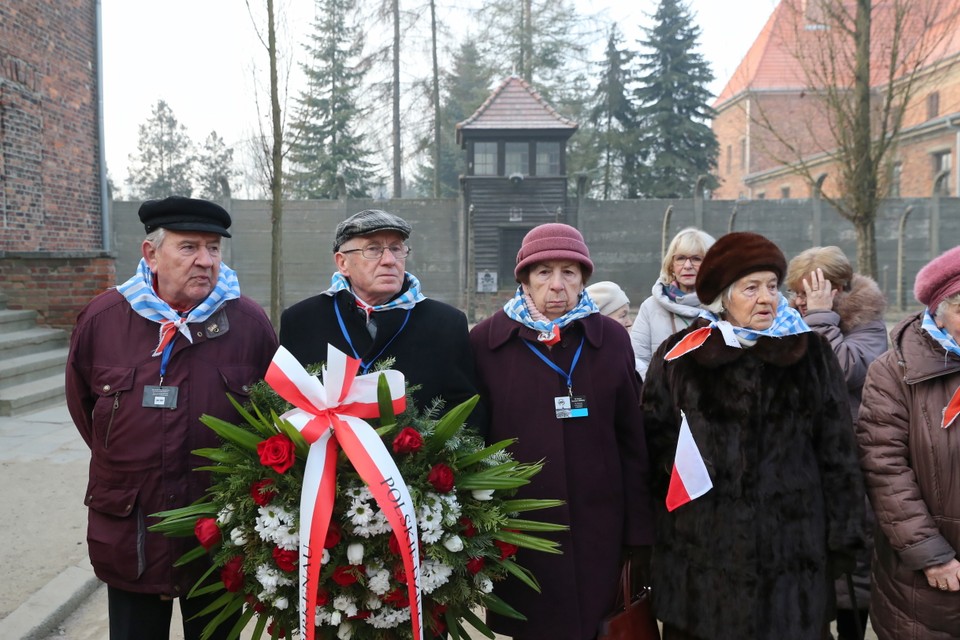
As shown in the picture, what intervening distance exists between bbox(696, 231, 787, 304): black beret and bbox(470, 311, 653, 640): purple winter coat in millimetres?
409

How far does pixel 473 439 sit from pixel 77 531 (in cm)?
363

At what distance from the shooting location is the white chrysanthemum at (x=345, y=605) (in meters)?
2.05

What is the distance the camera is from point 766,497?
257 cm

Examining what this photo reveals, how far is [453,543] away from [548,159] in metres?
21.0

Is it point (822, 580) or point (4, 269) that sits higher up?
point (4, 269)

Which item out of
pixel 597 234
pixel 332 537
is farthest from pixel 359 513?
pixel 597 234

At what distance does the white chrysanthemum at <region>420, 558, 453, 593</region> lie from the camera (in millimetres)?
2088

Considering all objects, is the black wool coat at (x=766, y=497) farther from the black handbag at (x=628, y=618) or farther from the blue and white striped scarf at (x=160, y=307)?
the blue and white striped scarf at (x=160, y=307)

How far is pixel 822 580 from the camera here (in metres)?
2.58

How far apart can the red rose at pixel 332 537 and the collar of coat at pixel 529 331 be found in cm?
96

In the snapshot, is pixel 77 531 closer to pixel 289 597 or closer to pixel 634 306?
pixel 289 597

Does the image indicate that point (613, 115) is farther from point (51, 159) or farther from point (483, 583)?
point (483, 583)

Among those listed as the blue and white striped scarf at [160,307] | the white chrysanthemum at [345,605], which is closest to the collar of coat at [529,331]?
the blue and white striped scarf at [160,307]

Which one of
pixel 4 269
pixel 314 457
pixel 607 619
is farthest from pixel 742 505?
pixel 4 269
